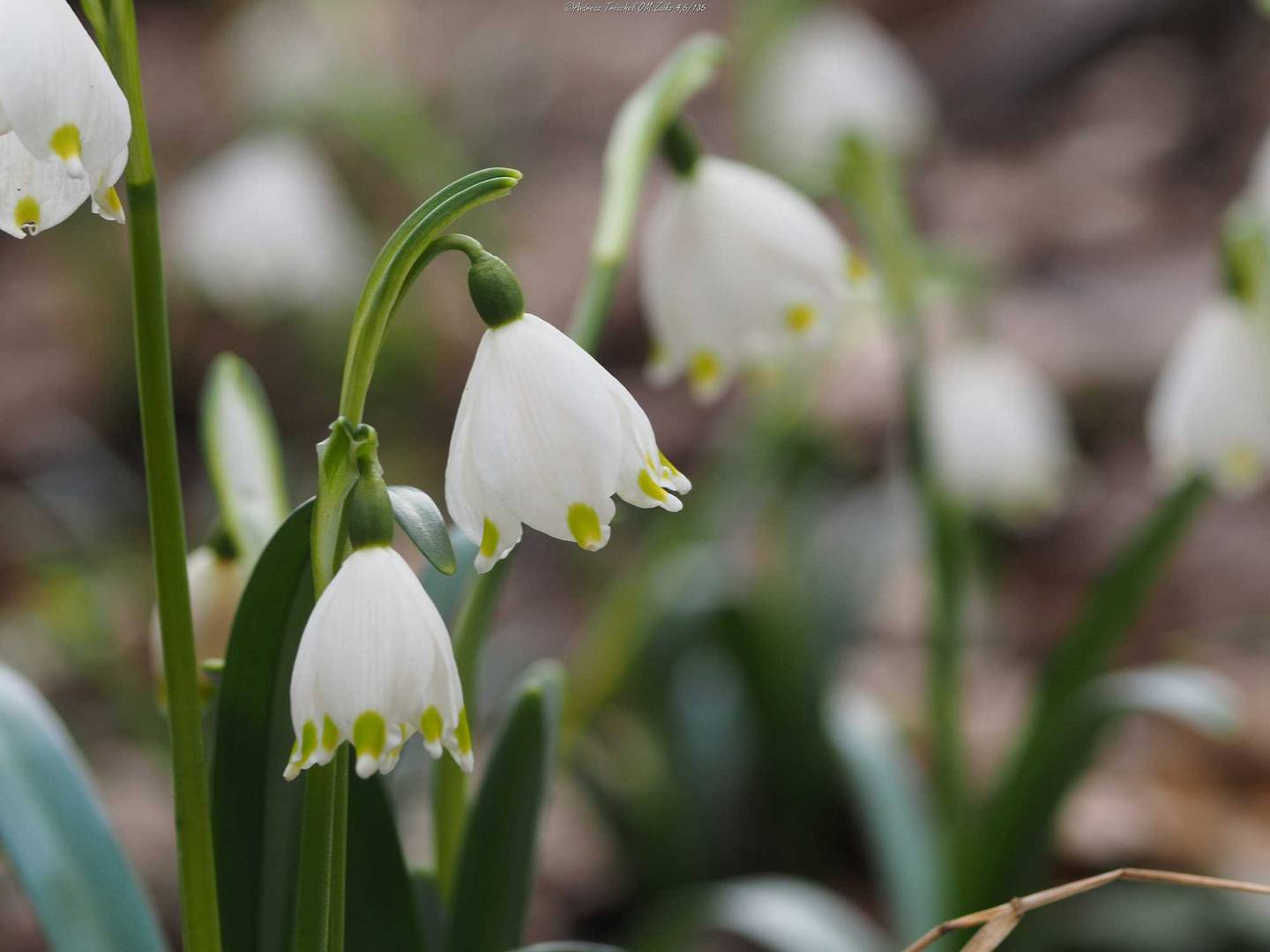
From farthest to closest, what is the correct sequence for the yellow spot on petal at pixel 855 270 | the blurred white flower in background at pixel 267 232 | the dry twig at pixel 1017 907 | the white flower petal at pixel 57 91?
the blurred white flower in background at pixel 267 232
the yellow spot on petal at pixel 855 270
the dry twig at pixel 1017 907
the white flower petal at pixel 57 91

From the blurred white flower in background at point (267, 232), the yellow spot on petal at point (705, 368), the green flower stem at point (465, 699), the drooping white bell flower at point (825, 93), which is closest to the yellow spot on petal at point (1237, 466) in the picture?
the yellow spot on petal at point (705, 368)

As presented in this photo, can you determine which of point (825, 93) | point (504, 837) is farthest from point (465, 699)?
point (825, 93)

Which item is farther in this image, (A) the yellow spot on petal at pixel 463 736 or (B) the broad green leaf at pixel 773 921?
(B) the broad green leaf at pixel 773 921

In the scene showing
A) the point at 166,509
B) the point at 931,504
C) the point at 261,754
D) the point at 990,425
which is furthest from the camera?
the point at 990,425

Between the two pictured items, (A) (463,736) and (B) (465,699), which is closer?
(A) (463,736)

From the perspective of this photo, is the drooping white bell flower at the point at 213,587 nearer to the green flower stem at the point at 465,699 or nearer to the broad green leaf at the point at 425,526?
the green flower stem at the point at 465,699

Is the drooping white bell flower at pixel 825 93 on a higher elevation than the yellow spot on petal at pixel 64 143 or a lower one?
higher

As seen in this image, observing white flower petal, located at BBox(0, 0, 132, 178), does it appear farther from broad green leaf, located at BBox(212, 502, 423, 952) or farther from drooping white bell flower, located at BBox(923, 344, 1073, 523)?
drooping white bell flower, located at BBox(923, 344, 1073, 523)

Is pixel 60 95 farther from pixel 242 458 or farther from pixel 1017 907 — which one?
pixel 1017 907
